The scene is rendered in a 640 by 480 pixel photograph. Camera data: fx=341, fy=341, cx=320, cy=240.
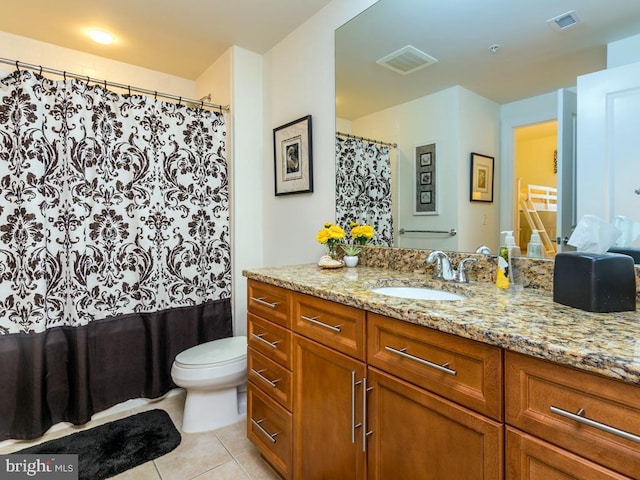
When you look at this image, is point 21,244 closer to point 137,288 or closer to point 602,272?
point 137,288

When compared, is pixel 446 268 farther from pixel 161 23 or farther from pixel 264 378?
pixel 161 23

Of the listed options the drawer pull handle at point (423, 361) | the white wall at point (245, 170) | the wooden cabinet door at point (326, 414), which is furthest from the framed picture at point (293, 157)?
the drawer pull handle at point (423, 361)

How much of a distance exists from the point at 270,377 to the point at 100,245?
1.33 m

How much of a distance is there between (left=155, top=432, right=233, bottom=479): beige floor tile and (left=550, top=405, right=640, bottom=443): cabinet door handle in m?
1.57

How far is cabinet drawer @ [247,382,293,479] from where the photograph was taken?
1385 millimetres

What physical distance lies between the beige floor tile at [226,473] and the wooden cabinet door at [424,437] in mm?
821

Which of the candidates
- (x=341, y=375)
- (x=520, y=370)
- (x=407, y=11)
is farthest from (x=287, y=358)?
(x=407, y=11)

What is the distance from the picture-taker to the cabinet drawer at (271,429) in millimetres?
1385

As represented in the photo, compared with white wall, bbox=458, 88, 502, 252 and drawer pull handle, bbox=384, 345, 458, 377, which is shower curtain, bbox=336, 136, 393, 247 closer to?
white wall, bbox=458, 88, 502, 252

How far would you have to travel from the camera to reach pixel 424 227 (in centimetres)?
161

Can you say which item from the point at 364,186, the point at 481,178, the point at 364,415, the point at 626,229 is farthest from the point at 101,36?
the point at 626,229

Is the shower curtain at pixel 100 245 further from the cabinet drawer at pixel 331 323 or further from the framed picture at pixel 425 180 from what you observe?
the framed picture at pixel 425 180

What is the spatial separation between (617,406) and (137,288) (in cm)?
227

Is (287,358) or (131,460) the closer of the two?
(287,358)
